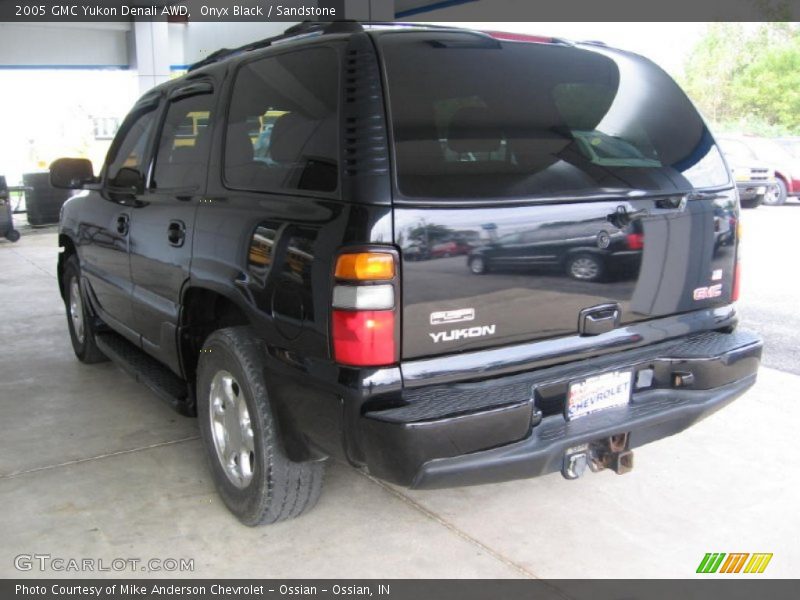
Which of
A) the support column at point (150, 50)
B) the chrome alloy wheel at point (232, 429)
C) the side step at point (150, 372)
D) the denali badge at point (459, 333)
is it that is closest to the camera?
the denali badge at point (459, 333)

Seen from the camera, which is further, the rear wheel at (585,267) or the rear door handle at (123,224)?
the rear door handle at (123,224)

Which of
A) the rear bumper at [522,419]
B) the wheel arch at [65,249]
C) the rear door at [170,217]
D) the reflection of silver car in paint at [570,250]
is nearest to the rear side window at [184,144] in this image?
the rear door at [170,217]

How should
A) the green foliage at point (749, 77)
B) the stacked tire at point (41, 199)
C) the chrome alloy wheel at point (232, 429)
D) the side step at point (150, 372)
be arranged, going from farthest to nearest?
the green foliage at point (749, 77), the stacked tire at point (41, 199), the side step at point (150, 372), the chrome alloy wheel at point (232, 429)

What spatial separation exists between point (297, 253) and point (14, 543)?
170cm

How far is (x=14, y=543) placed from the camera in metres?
3.10

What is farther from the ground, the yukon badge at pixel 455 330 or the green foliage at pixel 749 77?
the green foliage at pixel 749 77

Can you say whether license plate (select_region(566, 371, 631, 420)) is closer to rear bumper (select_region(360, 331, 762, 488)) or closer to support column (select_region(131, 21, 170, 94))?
rear bumper (select_region(360, 331, 762, 488))

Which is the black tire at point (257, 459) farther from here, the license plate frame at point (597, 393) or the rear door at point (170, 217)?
the license plate frame at point (597, 393)

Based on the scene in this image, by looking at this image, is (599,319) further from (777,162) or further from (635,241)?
(777,162)

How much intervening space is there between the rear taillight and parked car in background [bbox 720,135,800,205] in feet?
52.7

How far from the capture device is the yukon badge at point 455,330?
8.29 ft

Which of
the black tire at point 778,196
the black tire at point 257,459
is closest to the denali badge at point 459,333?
the black tire at point 257,459

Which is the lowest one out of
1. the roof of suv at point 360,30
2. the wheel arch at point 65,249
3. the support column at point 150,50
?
the wheel arch at point 65,249

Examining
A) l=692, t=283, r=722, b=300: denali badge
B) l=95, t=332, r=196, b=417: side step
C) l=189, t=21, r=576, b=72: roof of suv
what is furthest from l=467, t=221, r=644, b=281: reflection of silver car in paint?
l=95, t=332, r=196, b=417: side step
